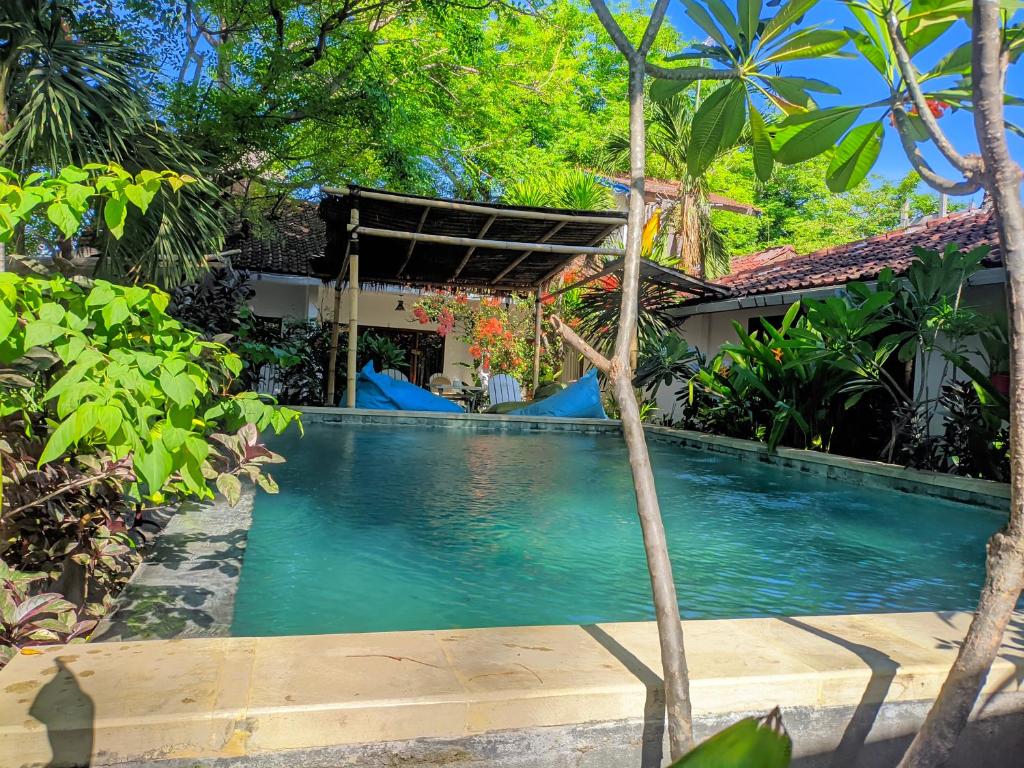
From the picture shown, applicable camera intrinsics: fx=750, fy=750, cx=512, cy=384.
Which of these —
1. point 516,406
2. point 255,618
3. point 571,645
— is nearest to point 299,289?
point 516,406

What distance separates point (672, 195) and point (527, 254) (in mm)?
10953

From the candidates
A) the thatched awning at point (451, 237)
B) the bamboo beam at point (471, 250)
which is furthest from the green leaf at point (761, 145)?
the bamboo beam at point (471, 250)

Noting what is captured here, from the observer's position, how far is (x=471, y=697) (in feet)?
4.93

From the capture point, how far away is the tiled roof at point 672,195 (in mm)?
21156

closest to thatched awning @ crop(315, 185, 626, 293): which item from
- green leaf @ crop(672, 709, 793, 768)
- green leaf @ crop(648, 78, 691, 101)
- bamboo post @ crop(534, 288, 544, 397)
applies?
bamboo post @ crop(534, 288, 544, 397)

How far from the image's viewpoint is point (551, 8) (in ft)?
60.0

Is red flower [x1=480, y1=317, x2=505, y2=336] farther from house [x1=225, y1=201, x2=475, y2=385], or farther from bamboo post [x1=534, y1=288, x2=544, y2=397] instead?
house [x1=225, y1=201, x2=475, y2=385]

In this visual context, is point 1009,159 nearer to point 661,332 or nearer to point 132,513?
point 132,513

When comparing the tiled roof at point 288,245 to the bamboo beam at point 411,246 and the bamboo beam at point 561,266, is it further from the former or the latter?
the bamboo beam at point 561,266

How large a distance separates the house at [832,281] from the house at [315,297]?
569 centimetres

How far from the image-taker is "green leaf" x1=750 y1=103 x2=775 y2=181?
75.2 inches

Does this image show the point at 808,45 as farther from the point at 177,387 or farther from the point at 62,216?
the point at 62,216

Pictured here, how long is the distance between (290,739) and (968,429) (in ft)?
21.4

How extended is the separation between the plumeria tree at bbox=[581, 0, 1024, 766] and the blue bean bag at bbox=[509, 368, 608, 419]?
9.63 metres
